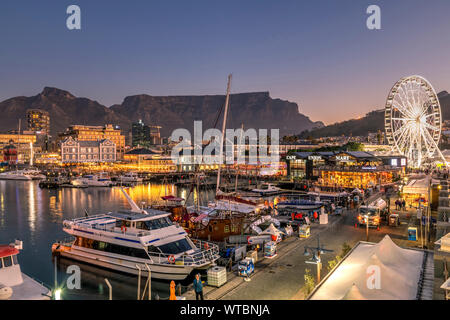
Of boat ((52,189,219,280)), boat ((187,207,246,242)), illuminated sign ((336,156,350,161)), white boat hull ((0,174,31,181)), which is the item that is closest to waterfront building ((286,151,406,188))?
illuminated sign ((336,156,350,161))

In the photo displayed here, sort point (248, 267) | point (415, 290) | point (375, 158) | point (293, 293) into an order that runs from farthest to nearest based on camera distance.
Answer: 1. point (375, 158)
2. point (248, 267)
3. point (293, 293)
4. point (415, 290)

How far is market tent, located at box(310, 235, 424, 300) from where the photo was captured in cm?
980

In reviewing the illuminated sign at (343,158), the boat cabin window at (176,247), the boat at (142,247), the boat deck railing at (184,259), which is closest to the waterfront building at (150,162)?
the illuminated sign at (343,158)

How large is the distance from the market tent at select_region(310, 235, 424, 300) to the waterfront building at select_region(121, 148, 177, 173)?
Result: 114 meters

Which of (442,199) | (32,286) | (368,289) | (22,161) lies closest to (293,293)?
(368,289)

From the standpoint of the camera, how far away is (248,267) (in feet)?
48.6

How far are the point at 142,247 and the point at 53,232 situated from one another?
67.1 ft

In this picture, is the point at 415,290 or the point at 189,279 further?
the point at 189,279

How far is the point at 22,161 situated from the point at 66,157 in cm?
4655

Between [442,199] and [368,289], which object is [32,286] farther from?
[442,199]

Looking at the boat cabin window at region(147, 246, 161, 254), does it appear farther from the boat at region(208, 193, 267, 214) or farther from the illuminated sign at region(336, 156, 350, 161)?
the illuminated sign at region(336, 156, 350, 161)

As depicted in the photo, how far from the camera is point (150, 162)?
12519cm
